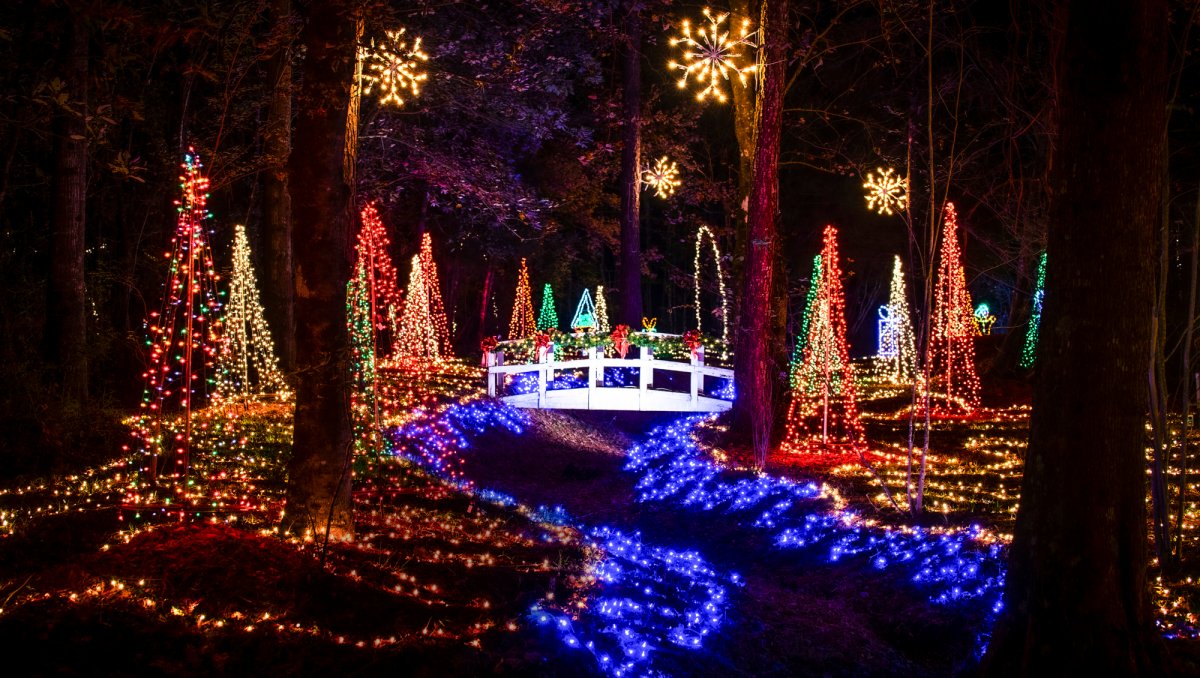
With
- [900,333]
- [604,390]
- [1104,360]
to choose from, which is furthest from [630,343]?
[1104,360]

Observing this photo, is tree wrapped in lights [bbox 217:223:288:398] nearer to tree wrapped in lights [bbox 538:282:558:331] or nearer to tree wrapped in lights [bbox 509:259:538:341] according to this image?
tree wrapped in lights [bbox 509:259:538:341]

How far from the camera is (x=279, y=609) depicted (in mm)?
4816

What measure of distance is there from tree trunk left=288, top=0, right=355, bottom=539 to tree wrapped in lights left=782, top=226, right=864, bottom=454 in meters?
7.04

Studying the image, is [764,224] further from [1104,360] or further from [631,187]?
[631,187]

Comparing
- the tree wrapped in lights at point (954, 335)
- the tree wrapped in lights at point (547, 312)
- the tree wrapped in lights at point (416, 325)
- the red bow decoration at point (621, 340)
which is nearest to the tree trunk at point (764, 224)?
the tree wrapped in lights at point (954, 335)

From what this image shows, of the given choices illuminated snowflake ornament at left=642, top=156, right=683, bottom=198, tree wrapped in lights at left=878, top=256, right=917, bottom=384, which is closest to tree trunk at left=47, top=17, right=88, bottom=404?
illuminated snowflake ornament at left=642, top=156, right=683, bottom=198

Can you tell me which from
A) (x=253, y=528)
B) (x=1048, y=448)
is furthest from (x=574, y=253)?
(x=1048, y=448)

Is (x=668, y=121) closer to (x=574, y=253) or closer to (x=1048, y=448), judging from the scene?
(x=574, y=253)

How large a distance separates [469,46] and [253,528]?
1350cm

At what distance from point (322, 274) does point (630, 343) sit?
13.5 meters

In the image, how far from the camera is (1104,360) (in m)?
4.27

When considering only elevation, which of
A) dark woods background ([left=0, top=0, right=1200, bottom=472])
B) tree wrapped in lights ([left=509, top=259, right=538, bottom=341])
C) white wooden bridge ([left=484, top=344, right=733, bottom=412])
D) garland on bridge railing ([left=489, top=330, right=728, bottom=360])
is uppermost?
dark woods background ([left=0, top=0, right=1200, bottom=472])

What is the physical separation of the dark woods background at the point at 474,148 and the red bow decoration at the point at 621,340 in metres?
2.80

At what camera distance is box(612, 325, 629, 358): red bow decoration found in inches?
746
